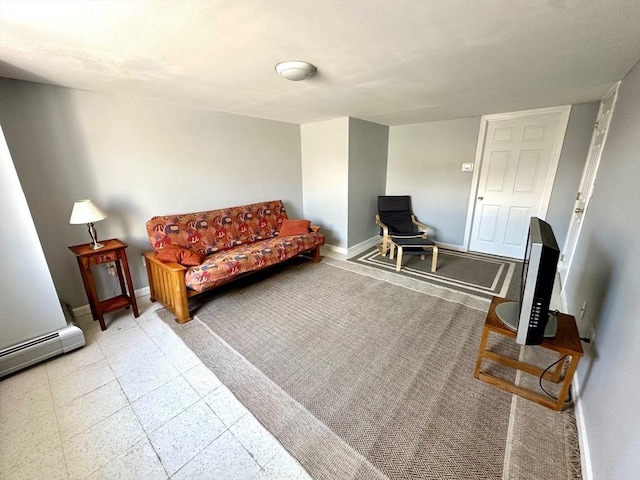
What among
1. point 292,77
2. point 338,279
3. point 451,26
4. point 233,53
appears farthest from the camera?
point 338,279

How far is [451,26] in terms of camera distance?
125cm

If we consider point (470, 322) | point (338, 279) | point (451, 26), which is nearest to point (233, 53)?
point (451, 26)

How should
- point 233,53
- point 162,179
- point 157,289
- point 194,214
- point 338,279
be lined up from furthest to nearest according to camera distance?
point 338,279 < point 194,214 < point 162,179 < point 157,289 < point 233,53

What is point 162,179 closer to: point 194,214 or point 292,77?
point 194,214

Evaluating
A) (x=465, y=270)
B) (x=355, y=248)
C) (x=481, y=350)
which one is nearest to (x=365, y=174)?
(x=355, y=248)

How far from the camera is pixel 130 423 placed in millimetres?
1391

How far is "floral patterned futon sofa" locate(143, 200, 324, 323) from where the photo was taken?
228 cm

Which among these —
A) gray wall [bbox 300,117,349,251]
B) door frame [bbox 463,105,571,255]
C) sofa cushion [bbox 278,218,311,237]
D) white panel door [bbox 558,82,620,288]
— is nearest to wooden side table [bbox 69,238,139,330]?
sofa cushion [bbox 278,218,311,237]

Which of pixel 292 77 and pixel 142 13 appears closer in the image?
pixel 142 13

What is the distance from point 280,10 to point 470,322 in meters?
2.55

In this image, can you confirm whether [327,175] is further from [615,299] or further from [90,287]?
[615,299]

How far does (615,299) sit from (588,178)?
214 centimetres

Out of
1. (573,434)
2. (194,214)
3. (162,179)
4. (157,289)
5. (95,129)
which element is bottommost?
(573,434)

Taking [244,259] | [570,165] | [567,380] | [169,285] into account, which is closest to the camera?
[567,380]
